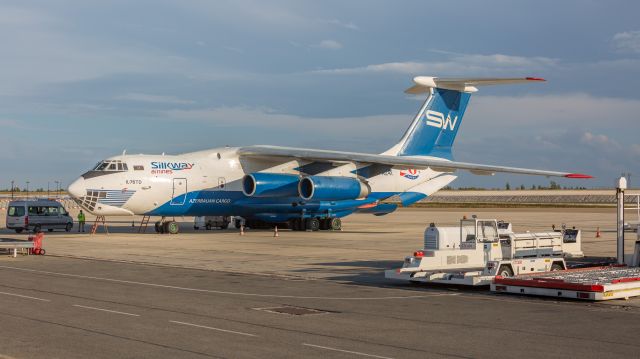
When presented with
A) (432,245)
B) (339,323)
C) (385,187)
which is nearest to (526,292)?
(432,245)

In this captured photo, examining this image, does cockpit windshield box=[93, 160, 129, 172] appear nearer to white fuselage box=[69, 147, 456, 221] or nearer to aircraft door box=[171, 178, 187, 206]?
white fuselage box=[69, 147, 456, 221]

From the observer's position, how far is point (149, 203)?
117 feet

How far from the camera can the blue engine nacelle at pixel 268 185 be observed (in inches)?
1463

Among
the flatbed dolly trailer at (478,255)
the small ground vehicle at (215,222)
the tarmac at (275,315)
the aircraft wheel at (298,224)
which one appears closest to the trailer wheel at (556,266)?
the flatbed dolly trailer at (478,255)

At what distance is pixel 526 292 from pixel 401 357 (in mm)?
6552

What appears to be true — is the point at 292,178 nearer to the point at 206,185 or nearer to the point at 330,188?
the point at 330,188

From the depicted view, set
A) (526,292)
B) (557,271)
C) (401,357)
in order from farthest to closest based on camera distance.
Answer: (557,271)
(526,292)
(401,357)

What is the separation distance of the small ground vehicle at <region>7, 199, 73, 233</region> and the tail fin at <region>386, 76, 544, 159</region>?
17636 mm

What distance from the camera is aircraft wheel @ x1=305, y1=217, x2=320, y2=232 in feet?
132

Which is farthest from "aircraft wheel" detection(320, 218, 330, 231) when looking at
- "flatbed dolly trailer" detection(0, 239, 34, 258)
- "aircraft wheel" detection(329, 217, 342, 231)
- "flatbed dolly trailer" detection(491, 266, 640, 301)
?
"flatbed dolly trailer" detection(491, 266, 640, 301)

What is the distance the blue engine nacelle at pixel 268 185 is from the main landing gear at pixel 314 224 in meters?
2.25

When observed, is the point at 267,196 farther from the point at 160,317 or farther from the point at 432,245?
the point at 160,317

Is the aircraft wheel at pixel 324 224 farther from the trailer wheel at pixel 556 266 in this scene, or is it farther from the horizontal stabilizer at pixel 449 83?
the trailer wheel at pixel 556 266

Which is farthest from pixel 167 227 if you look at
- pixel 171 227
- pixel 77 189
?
pixel 77 189
